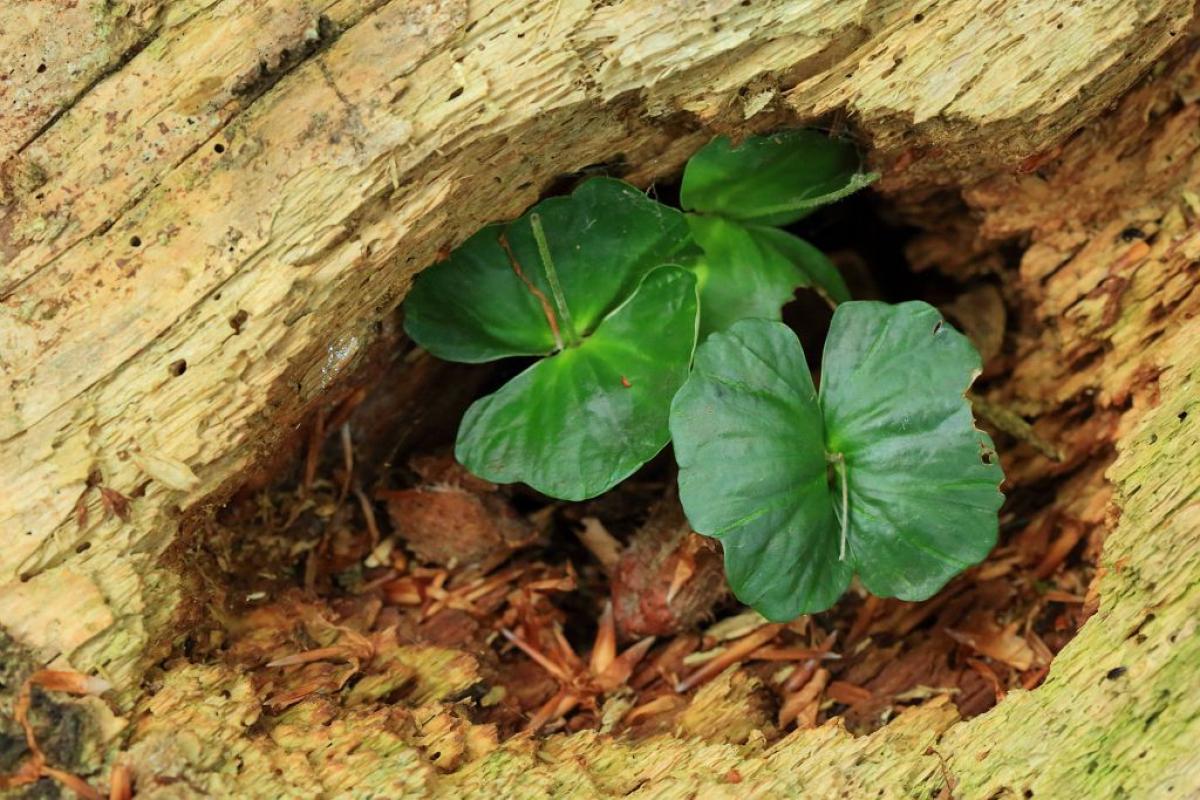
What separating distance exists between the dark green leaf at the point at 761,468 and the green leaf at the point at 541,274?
0.92 feet

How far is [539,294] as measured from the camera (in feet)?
7.11

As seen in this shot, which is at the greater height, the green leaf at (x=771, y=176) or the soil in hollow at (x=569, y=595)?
the green leaf at (x=771, y=176)

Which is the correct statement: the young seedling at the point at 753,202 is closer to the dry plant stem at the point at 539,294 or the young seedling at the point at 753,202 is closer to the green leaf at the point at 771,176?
the green leaf at the point at 771,176

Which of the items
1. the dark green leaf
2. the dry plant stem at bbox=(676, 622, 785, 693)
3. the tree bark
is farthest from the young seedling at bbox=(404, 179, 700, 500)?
the dry plant stem at bbox=(676, 622, 785, 693)

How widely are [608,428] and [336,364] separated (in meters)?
0.52

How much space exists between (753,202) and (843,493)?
640 mm

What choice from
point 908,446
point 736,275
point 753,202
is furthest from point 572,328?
point 908,446

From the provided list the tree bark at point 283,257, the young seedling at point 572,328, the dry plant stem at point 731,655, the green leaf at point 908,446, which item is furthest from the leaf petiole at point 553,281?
the dry plant stem at point 731,655

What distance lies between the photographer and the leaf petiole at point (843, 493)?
1977mm

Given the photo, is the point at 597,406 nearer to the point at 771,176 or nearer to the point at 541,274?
the point at 541,274

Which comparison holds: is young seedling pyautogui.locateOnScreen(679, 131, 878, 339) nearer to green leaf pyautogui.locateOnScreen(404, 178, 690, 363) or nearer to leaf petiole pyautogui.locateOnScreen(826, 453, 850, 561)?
green leaf pyautogui.locateOnScreen(404, 178, 690, 363)

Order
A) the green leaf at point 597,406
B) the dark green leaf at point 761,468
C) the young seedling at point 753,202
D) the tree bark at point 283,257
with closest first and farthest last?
the tree bark at point 283,257 < the dark green leaf at point 761,468 < the green leaf at point 597,406 < the young seedling at point 753,202

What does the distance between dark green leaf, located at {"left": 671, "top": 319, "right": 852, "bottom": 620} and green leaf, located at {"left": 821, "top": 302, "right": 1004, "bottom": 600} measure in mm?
60

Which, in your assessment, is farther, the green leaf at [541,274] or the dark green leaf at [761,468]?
the green leaf at [541,274]
